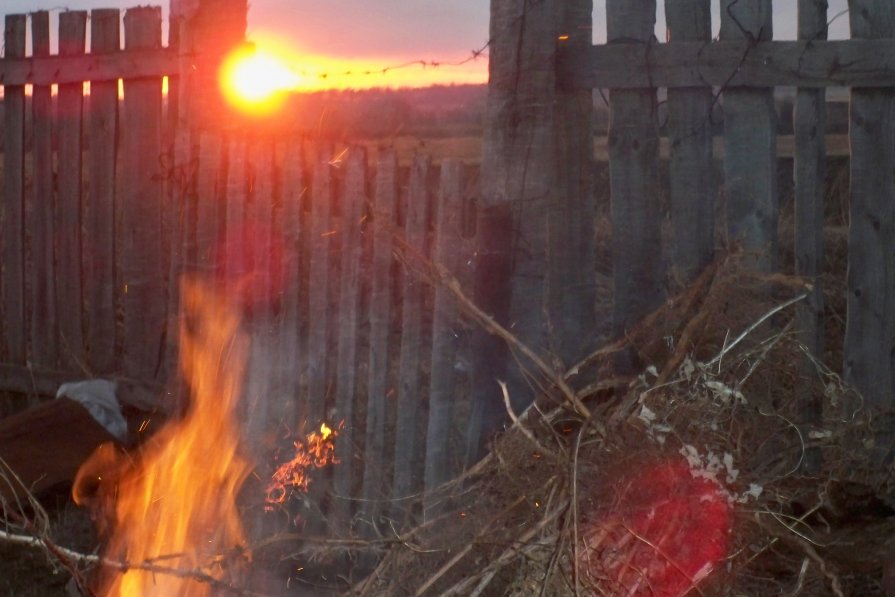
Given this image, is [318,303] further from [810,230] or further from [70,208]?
[70,208]

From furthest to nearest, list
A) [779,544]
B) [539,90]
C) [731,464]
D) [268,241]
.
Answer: [268,241]
[539,90]
[779,544]
[731,464]

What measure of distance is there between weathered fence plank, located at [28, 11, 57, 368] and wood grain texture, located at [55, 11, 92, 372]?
77 mm

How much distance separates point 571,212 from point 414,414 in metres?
1.09

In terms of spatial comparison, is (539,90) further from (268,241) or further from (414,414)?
(268,241)

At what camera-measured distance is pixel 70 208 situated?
648 cm

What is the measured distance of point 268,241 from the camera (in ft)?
16.0

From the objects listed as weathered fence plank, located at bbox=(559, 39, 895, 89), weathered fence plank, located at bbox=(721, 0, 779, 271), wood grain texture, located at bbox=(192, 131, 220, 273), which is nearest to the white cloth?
wood grain texture, located at bbox=(192, 131, 220, 273)

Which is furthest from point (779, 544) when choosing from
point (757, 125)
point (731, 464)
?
point (757, 125)

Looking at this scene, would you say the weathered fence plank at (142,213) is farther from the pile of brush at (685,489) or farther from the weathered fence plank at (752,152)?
the weathered fence plank at (752,152)

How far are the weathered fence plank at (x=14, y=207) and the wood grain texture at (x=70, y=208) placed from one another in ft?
1.40

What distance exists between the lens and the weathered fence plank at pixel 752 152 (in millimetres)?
3418

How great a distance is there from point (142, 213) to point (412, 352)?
240 cm

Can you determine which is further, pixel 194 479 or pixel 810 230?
pixel 194 479

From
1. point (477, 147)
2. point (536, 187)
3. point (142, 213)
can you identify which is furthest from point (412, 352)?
point (477, 147)
